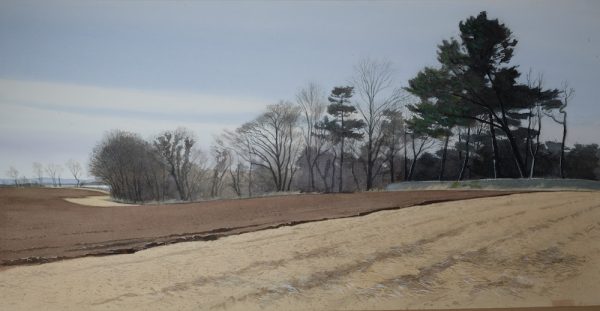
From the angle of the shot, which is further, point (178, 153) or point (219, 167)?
point (219, 167)

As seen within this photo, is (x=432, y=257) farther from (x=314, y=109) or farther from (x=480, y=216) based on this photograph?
(x=314, y=109)

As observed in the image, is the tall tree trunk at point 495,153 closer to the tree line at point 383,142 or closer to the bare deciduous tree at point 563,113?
the tree line at point 383,142

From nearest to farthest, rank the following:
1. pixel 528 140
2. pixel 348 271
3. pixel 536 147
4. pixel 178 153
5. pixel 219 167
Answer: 1. pixel 348 271
2. pixel 536 147
3. pixel 528 140
4. pixel 178 153
5. pixel 219 167

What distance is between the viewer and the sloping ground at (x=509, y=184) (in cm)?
397

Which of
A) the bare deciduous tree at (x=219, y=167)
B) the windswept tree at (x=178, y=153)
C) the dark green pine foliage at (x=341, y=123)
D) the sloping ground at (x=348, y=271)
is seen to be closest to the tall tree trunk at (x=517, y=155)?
the sloping ground at (x=348, y=271)

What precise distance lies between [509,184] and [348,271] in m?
2.72

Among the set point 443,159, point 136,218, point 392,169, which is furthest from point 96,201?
point 443,159

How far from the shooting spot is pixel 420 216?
12.1 feet

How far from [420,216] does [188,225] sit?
1907mm

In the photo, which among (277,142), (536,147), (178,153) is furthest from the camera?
(277,142)

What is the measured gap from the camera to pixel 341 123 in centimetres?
512

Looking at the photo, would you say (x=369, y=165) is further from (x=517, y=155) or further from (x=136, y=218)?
(x=136, y=218)

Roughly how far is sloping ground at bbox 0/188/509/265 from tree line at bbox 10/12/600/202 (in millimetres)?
337

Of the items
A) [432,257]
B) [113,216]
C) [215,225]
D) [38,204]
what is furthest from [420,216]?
[38,204]
